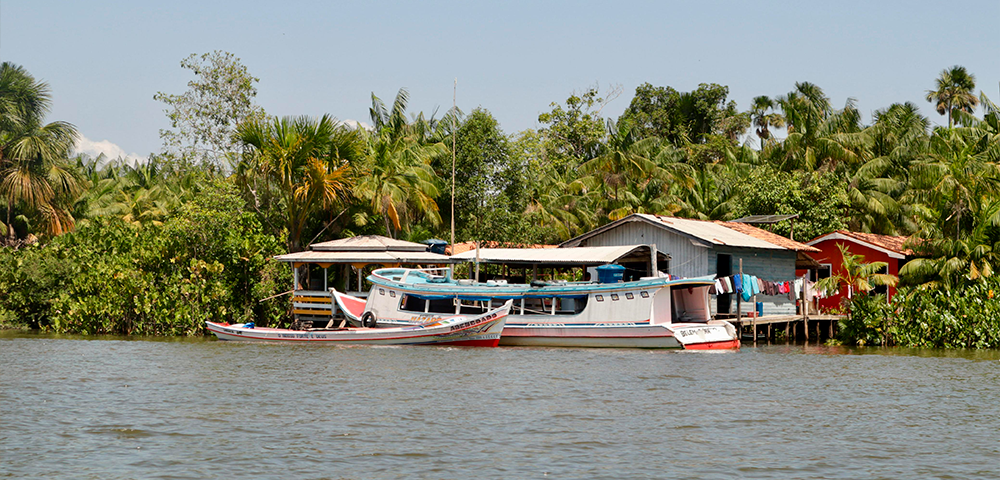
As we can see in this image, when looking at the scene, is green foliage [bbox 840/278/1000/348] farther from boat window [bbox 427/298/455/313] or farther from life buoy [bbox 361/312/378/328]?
life buoy [bbox 361/312/378/328]

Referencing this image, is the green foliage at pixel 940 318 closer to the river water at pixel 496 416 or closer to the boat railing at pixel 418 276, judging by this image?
the river water at pixel 496 416

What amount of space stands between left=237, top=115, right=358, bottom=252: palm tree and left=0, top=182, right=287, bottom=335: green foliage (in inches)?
69.5

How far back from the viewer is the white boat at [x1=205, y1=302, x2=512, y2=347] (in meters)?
28.5

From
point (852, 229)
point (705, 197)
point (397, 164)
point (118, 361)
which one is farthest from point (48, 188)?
point (852, 229)

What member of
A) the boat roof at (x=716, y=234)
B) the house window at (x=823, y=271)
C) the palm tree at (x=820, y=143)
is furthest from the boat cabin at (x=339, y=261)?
the palm tree at (x=820, y=143)

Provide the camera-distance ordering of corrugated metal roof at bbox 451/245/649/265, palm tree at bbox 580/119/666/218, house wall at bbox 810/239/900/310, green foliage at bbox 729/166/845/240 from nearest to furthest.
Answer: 1. corrugated metal roof at bbox 451/245/649/265
2. house wall at bbox 810/239/900/310
3. green foliage at bbox 729/166/845/240
4. palm tree at bbox 580/119/666/218

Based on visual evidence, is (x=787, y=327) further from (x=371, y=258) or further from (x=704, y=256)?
(x=371, y=258)

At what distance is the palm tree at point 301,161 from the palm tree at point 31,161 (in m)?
8.13

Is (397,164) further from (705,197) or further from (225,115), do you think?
(705,197)

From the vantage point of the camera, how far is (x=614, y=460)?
12328 mm

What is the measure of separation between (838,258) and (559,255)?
41.2ft

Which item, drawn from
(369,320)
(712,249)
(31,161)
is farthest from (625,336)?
(31,161)

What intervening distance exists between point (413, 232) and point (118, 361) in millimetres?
19171

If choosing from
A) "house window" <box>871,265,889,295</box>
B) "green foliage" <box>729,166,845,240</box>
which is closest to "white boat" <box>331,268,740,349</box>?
"house window" <box>871,265,889,295</box>
